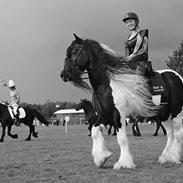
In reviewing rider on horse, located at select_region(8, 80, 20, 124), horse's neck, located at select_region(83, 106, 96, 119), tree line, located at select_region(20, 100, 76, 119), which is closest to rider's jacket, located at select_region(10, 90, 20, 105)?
rider on horse, located at select_region(8, 80, 20, 124)

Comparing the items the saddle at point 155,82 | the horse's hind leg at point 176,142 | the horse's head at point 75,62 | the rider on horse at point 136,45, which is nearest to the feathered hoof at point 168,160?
the horse's hind leg at point 176,142

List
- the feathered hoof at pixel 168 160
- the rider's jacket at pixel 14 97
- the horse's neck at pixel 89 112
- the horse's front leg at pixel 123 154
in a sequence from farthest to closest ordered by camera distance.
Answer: the horse's neck at pixel 89 112 → the rider's jacket at pixel 14 97 → the feathered hoof at pixel 168 160 → the horse's front leg at pixel 123 154

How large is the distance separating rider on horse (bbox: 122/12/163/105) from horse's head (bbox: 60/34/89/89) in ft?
3.31

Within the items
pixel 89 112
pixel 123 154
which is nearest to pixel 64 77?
pixel 123 154

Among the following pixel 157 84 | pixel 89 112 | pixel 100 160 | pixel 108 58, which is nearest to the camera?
pixel 100 160

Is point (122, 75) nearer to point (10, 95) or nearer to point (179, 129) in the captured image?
point (179, 129)

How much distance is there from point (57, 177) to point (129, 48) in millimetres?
3587

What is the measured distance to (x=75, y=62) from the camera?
891cm

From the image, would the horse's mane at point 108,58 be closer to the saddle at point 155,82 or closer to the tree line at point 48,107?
the saddle at point 155,82

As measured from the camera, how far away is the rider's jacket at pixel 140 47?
9336 millimetres

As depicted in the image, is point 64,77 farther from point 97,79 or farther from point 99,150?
point 99,150

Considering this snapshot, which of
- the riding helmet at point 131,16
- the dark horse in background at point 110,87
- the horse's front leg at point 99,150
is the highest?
the riding helmet at point 131,16

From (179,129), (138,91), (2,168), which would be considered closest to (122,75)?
(138,91)

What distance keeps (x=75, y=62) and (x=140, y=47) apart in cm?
157
